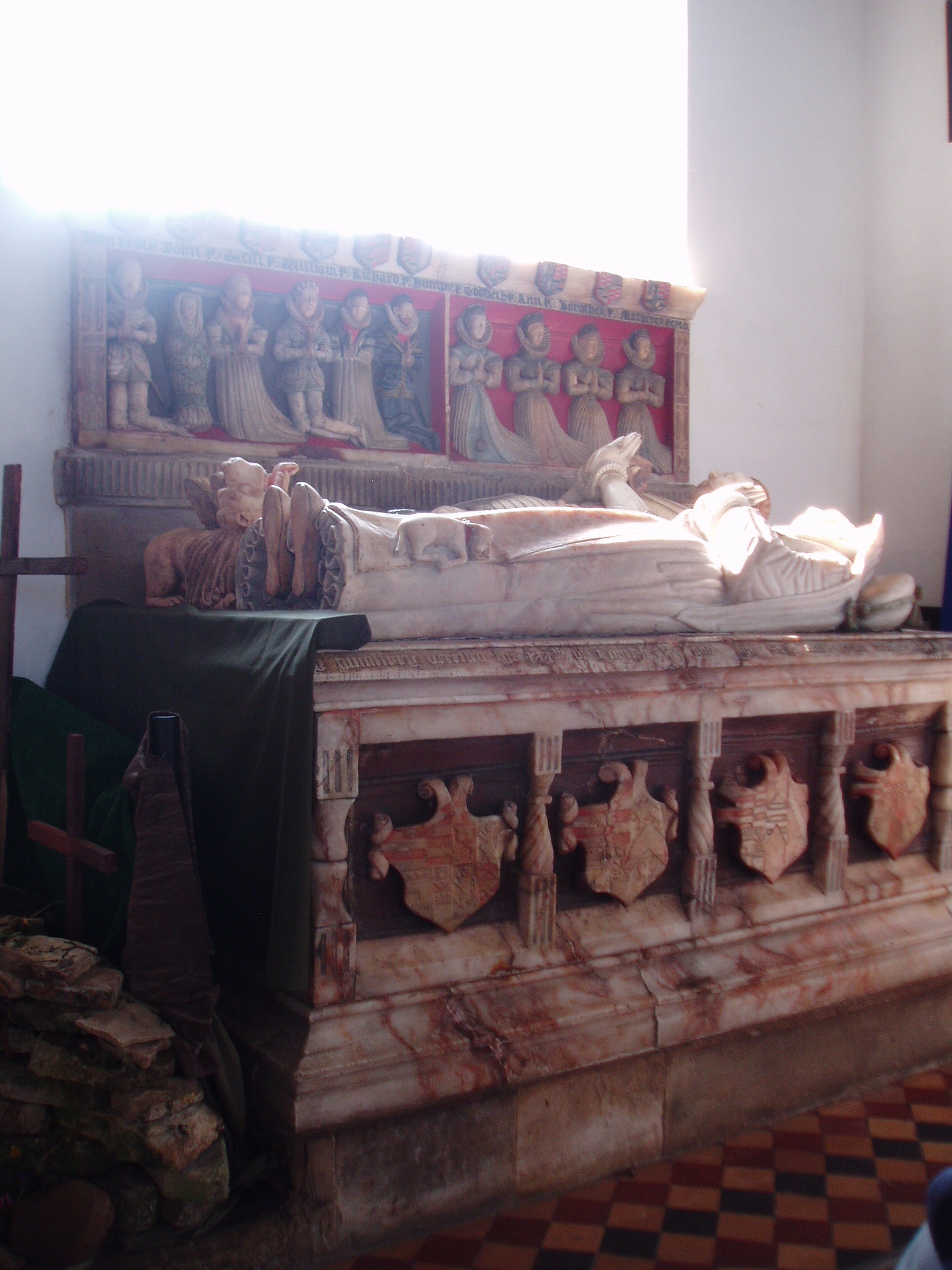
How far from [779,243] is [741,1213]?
16.6ft

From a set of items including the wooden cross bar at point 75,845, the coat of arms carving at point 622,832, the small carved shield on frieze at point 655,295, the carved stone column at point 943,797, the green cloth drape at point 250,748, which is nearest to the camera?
the green cloth drape at point 250,748

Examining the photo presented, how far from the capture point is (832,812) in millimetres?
3080

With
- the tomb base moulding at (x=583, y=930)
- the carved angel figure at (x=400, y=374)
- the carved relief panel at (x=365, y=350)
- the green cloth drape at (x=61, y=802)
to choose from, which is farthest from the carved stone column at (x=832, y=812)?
the carved angel figure at (x=400, y=374)

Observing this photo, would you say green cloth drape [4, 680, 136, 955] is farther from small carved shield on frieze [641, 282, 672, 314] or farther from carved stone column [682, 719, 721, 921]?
small carved shield on frieze [641, 282, 672, 314]

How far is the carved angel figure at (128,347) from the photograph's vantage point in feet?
12.5

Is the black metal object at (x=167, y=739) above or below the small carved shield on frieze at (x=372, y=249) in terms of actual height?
below

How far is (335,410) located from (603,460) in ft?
3.66

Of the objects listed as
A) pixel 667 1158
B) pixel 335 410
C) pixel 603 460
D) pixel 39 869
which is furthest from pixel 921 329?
pixel 39 869

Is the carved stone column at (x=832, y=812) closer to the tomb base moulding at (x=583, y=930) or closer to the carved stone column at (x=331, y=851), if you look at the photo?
the tomb base moulding at (x=583, y=930)

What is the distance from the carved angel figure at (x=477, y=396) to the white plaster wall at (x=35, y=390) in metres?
1.60

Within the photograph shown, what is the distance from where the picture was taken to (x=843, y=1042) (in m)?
2.97

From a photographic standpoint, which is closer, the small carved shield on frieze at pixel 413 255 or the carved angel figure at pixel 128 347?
the carved angel figure at pixel 128 347

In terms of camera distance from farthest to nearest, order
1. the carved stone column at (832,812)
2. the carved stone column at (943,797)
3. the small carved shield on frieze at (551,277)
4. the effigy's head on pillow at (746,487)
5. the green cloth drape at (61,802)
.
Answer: the small carved shield on frieze at (551,277)
the effigy's head on pillow at (746,487)
the carved stone column at (943,797)
the carved stone column at (832,812)
the green cloth drape at (61,802)

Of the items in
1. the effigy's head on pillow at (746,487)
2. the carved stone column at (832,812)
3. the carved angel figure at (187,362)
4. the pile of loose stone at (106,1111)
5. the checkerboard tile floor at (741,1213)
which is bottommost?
the checkerboard tile floor at (741,1213)
